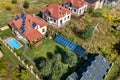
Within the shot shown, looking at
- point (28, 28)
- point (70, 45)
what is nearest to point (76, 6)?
point (70, 45)

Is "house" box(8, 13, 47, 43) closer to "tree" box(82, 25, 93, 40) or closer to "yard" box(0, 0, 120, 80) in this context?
"yard" box(0, 0, 120, 80)

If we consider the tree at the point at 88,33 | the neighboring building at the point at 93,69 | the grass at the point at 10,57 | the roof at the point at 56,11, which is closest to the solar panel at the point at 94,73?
the neighboring building at the point at 93,69

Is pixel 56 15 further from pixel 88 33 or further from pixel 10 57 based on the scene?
pixel 10 57

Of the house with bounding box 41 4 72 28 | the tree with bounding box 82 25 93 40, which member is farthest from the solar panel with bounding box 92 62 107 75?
the house with bounding box 41 4 72 28

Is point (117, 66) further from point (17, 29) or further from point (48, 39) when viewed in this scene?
point (17, 29)

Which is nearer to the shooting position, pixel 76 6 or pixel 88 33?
pixel 88 33

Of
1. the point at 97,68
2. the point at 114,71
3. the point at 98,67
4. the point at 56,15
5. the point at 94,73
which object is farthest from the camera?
the point at 56,15

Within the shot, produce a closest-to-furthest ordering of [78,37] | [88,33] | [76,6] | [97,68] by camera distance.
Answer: [97,68] → [88,33] → [78,37] → [76,6]

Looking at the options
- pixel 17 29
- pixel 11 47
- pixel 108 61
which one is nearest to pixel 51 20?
pixel 17 29
